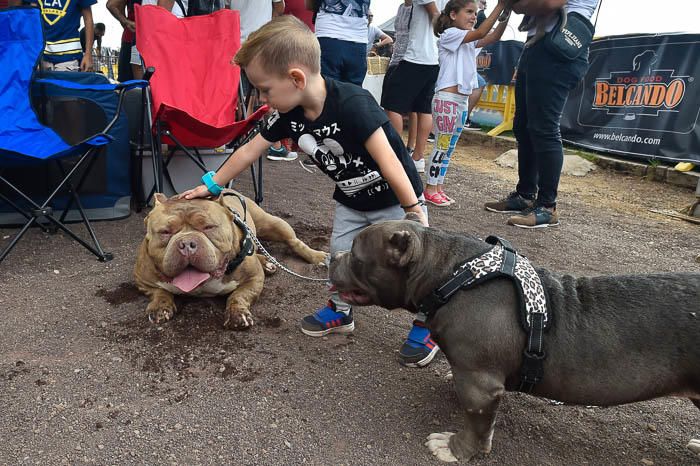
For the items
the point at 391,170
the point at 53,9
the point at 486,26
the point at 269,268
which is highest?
the point at 486,26

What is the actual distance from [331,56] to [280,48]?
2.95 m

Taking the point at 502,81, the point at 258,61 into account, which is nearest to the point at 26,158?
the point at 258,61

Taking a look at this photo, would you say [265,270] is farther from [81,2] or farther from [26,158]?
[81,2]

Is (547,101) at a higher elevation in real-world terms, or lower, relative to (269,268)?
higher

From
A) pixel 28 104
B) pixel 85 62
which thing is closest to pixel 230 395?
pixel 28 104

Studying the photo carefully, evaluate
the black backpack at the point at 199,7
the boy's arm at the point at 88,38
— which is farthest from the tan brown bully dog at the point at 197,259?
the boy's arm at the point at 88,38

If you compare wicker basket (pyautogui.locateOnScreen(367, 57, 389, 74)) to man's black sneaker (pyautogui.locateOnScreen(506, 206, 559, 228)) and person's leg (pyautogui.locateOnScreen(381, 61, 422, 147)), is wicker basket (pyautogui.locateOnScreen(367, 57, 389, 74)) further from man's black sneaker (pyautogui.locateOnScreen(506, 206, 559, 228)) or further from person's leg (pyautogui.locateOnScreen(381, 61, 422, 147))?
man's black sneaker (pyautogui.locateOnScreen(506, 206, 559, 228))

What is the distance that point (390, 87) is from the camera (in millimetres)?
6023

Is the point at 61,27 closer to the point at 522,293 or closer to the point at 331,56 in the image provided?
the point at 331,56

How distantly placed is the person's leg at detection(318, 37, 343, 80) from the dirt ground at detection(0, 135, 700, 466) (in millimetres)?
2533

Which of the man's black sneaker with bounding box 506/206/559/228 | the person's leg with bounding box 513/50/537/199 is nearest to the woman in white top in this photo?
the person's leg with bounding box 513/50/537/199

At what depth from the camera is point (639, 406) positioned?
2.58 m

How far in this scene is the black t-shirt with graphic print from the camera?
2.63 meters

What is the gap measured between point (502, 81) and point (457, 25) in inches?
269
